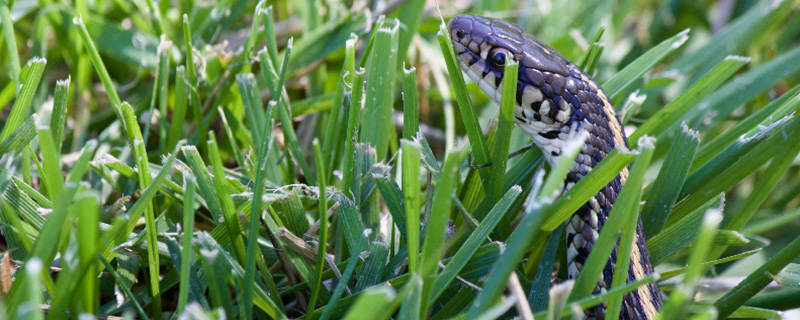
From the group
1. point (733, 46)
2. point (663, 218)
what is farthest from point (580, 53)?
point (663, 218)

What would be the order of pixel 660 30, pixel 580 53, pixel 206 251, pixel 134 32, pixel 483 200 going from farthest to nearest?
pixel 660 30 < pixel 580 53 < pixel 134 32 < pixel 483 200 < pixel 206 251

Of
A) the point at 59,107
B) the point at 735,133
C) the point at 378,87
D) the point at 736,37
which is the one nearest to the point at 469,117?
the point at 378,87

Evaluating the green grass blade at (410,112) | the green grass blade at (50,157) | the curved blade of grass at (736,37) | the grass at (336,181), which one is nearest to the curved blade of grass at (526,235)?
the grass at (336,181)

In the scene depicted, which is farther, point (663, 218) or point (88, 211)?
point (663, 218)

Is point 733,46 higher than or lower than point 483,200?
higher

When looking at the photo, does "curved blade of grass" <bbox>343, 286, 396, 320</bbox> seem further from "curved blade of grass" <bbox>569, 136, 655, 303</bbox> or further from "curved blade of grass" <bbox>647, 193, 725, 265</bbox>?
"curved blade of grass" <bbox>647, 193, 725, 265</bbox>

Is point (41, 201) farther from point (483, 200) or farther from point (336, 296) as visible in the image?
point (483, 200)

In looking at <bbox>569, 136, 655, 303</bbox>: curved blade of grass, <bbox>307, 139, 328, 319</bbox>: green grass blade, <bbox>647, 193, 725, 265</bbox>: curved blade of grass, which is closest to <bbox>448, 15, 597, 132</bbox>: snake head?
<bbox>647, 193, 725, 265</bbox>: curved blade of grass
